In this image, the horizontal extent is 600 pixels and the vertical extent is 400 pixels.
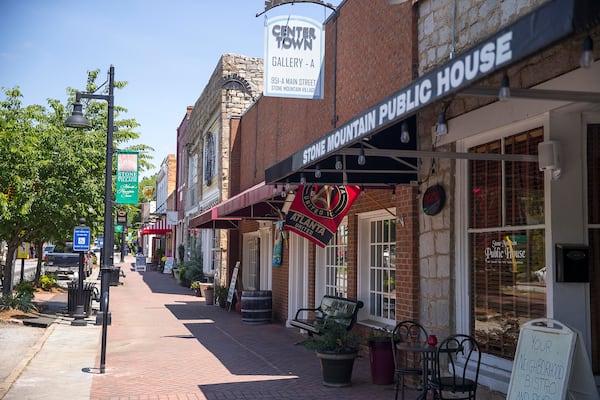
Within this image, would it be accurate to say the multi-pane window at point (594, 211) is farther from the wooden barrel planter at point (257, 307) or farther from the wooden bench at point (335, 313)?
the wooden barrel planter at point (257, 307)

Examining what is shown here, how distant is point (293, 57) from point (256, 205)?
5163mm

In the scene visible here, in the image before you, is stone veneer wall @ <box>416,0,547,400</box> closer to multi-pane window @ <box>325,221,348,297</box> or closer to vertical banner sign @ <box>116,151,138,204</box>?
multi-pane window @ <box>325,221,348,297</box>

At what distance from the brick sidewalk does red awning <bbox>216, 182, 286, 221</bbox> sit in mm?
2565

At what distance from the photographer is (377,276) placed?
10.3 meters

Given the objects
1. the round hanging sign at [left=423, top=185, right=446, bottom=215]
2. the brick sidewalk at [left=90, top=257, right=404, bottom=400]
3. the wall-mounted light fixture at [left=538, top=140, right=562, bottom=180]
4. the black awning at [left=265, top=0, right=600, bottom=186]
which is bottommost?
the brick sidewalk at [left=90, top=257, right=404, bottom=400]

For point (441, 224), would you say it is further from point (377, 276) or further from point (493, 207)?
point (377, 276)

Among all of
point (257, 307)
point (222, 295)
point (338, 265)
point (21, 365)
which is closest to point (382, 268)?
point (338, 265)

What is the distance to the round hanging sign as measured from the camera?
762 centimetres

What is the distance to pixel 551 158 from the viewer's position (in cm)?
586

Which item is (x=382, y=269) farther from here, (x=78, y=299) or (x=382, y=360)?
(x=78, y=299)

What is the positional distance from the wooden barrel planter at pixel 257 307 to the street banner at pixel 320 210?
5.30 m

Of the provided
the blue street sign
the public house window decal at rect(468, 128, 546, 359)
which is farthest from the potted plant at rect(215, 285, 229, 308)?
the public house window decal at rect(468, 128, 546, 359)

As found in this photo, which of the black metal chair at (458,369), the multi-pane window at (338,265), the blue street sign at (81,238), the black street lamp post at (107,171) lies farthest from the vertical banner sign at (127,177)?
the black metal chair at (458,369)

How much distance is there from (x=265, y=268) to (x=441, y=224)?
10487mm
